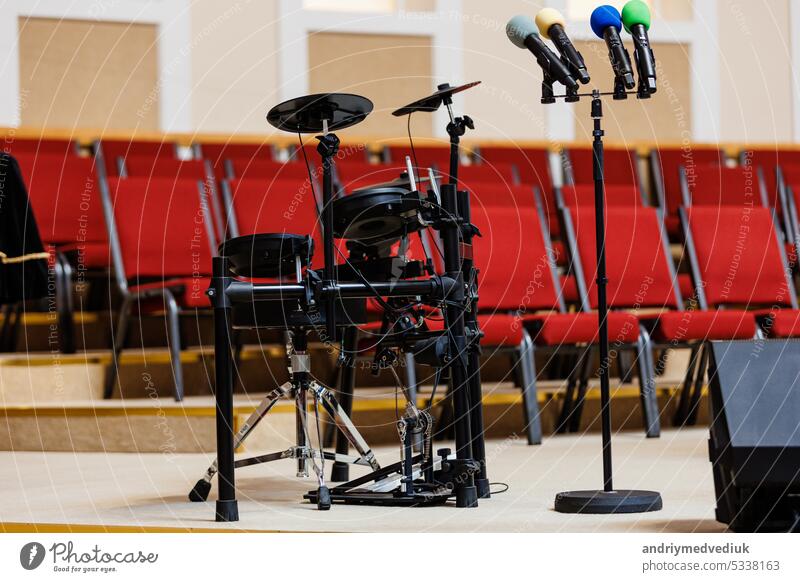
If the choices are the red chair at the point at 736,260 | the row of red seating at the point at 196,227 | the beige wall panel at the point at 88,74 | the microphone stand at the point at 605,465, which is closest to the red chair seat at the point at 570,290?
the row of red seating at the point at 196,227

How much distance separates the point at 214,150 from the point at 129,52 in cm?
92

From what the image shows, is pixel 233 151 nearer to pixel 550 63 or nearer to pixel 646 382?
pixel 646 382

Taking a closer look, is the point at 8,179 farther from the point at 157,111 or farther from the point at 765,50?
the point at 765,50

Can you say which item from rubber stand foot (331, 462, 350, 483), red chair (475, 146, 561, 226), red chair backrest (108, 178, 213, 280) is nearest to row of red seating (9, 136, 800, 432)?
red chair backrest (108, 178, 213, 280)

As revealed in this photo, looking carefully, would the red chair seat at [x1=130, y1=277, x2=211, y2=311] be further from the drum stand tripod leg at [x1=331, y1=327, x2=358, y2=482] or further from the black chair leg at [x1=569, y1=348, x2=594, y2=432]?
the black chair leg at [x1=569, y1=348, x2=594, y2=432]

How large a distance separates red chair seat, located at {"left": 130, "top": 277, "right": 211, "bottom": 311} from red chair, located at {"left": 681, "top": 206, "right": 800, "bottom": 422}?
5.87ft

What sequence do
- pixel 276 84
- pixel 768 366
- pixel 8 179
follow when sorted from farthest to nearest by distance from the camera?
pixel 276 84, pixel 8 179, pixel 768 366

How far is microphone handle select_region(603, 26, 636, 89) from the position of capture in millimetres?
2475

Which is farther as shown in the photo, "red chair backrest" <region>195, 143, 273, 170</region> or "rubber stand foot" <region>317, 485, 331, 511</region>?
"red chair backrest" <region>195, 143, 273, 170</region>

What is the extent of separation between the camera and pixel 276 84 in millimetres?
5973

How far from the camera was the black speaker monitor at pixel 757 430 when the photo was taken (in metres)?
1.98

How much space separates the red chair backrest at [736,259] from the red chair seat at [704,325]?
9.2 inches

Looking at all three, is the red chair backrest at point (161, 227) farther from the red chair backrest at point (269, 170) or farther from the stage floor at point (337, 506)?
the stage floor at point (337, 506)
